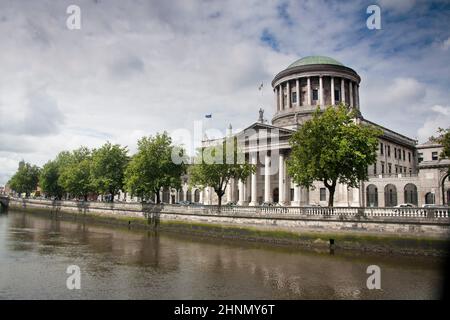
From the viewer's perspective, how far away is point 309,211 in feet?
105

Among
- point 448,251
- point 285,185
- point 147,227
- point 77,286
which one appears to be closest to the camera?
point 77,286

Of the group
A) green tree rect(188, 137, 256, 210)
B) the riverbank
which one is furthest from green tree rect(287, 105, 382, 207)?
green tree rect(188, 137, 256, 210)

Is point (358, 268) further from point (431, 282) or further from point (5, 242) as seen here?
point (5, 242)

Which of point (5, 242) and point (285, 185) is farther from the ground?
point (285, 185)

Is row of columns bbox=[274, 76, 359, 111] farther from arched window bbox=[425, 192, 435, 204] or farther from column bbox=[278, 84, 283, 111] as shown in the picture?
arched window bbox=[425, 192, 435, 204]

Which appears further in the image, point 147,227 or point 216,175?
point 147,227

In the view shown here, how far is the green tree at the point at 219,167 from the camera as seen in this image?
4228cm

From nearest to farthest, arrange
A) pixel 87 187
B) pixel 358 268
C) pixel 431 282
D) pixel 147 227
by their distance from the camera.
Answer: pixel 431 282
pixel 358 268
pixel 147 227
pixel 87 187

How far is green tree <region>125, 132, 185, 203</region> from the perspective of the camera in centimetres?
4866

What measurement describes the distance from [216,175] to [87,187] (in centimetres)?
3292

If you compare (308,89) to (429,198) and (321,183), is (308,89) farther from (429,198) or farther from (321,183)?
(429,198)

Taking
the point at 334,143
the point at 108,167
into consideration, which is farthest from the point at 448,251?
the point at 108,167

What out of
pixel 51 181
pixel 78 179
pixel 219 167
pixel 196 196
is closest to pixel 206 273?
pixel 219 167

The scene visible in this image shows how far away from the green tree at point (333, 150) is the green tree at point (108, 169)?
112 ft
